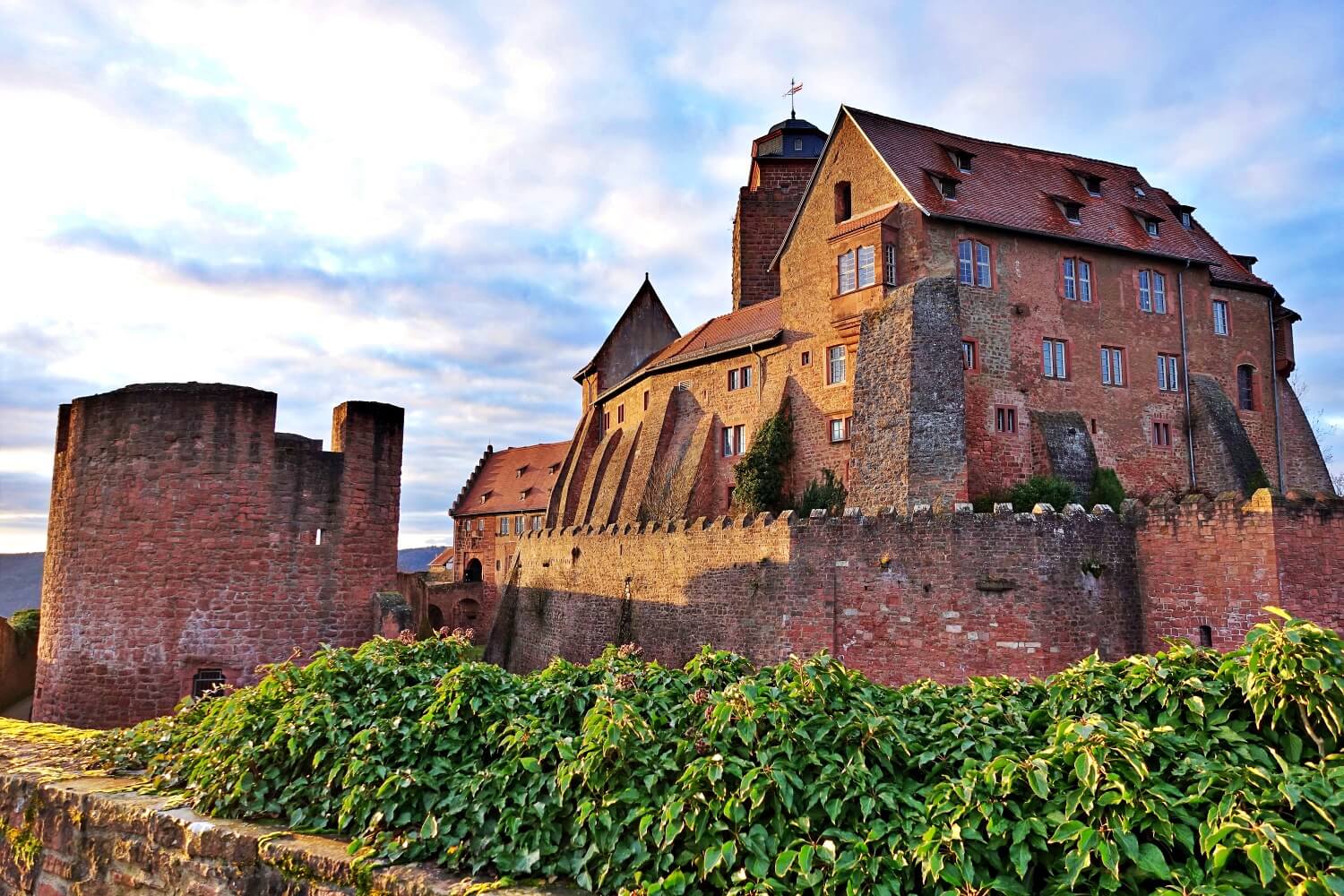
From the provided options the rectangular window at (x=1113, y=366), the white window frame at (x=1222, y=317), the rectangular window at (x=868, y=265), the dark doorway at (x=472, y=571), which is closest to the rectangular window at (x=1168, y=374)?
the rectangular window at (x=1113, y=366)

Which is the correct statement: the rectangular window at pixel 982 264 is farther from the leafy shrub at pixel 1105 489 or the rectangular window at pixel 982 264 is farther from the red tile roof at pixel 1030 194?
the leafy shrub at pixel 1105 489

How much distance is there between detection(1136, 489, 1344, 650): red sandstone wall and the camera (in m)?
18.1

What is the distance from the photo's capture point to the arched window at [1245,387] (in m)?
33.8

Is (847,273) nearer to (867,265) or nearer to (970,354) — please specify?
(867,265)

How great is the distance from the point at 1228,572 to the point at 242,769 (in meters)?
19.7

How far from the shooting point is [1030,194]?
32.9 m

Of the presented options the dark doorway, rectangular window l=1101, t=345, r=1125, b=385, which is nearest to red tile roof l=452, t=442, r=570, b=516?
the dark doorway

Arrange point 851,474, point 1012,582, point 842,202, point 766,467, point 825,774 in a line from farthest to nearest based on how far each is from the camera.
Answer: point 766,467 < point 842,202 < point 851,474 < point 1012,582 < point 825,774

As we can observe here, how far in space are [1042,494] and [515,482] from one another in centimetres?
4227

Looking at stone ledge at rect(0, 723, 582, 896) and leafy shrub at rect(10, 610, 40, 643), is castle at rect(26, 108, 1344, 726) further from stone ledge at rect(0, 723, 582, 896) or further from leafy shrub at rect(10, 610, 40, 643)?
leafy shrub at rect(10, 610, 40, 643)

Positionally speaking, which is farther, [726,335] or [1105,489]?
[726,335]

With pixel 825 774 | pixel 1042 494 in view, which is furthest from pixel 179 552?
pixel 1042 494

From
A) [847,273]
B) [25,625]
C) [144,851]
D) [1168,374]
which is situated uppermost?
[847,273]

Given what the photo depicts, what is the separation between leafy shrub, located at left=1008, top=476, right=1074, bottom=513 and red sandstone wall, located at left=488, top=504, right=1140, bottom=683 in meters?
6.74
